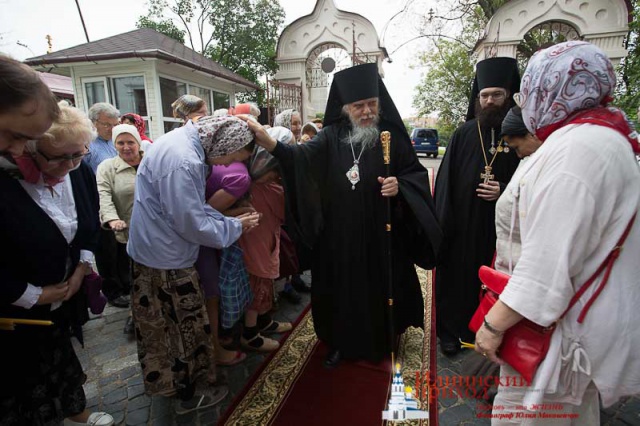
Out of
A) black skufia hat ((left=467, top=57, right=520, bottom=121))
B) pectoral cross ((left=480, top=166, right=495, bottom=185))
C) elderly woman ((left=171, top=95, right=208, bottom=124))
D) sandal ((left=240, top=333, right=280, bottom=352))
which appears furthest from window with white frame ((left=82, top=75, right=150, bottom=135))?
pectoral cross ((left=480, top=166, right=495, bottom=185))

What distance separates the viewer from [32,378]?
1.88m

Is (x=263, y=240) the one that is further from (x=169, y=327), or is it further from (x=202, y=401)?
(x=202, y=401)

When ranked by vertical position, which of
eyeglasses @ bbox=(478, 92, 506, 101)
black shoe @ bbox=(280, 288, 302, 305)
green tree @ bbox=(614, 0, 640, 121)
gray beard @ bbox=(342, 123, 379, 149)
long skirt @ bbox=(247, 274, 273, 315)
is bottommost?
black shoe @ bbox=(280, 288, 302, 305)

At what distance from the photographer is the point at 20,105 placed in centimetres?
124

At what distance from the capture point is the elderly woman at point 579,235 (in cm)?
Answer: 115

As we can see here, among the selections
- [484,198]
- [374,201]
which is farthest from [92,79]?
[484,198]

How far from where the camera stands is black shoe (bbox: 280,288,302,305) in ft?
13.7

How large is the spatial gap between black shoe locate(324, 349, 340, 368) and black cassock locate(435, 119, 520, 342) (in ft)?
3.21

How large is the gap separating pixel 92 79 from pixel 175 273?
9.44 m

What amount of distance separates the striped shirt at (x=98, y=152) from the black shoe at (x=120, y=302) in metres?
1.51

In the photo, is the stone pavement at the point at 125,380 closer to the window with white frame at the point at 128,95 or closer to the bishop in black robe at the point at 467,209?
the bishop in black robe at the point at 467,209

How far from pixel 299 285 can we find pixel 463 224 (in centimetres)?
226

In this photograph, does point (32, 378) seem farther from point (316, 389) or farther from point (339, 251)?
point (339, 251)

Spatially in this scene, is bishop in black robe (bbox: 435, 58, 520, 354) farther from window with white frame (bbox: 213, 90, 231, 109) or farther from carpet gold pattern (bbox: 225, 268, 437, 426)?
window with white frame (bbox: 213, 90, 231, 109)
